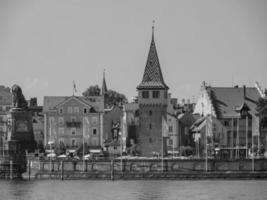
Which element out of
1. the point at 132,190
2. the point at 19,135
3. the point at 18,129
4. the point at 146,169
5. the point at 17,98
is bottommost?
the point at 132,190

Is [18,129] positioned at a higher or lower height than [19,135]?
higher

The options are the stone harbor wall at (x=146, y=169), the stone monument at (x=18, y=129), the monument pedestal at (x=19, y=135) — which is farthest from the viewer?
the stone harbor wall at (x=146, y=169)

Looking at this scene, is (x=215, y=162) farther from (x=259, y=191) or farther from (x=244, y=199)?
(x=244, y=199)

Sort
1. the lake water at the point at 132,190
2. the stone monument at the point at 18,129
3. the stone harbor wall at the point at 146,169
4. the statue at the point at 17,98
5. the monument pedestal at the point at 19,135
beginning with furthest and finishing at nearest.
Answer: the statue at the point at 17,98, the stone harbor wall at the point at 146,169, the stone monument at the point at 18,129, the monument pedestal at the point at 19,135, the lake water at the point at 132,190

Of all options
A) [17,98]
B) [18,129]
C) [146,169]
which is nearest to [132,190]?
[146,169]

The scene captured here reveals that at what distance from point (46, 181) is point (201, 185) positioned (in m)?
24.3

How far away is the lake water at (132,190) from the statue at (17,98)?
13576mm

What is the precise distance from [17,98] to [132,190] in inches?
1387

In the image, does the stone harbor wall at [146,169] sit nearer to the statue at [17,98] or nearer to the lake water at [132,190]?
the lake water at [132,190]

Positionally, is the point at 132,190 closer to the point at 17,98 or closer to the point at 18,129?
the point at 18,129

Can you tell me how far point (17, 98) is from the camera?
18050 cm

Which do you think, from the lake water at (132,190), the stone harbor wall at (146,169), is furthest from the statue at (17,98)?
the lake water at (132,190)

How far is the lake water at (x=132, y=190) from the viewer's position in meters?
140

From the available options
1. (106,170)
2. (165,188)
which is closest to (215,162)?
(106,170)
